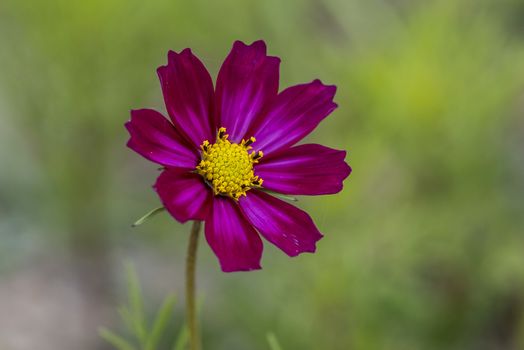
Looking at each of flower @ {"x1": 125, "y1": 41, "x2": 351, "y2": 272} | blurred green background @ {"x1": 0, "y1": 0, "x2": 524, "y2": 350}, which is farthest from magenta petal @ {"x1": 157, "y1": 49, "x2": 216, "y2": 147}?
blurred green background @ {"x1": 0, "y1": 0, "x2": 524, "y2": 350}

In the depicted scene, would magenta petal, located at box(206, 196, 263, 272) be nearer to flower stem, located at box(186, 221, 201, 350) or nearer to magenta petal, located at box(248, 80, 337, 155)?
flower stem, located at box(186, 221, 201, 350)

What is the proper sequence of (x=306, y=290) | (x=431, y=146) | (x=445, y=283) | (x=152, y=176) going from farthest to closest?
(x=152, y=176)
(x=445, y=283)
(x=431, y=146)
(x=306, y=290)

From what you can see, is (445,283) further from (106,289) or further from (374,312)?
(106,289)

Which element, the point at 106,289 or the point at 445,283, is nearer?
the point at 445,283

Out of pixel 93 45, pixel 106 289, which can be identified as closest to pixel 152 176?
Result: pixel 106 289

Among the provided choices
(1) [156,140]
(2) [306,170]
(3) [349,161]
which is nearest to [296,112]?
(2) [306,170]

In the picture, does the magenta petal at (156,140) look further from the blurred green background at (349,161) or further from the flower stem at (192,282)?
the blurred green background at (349,161)

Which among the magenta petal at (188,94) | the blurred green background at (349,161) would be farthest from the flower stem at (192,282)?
the blurred green background at (349,161)
